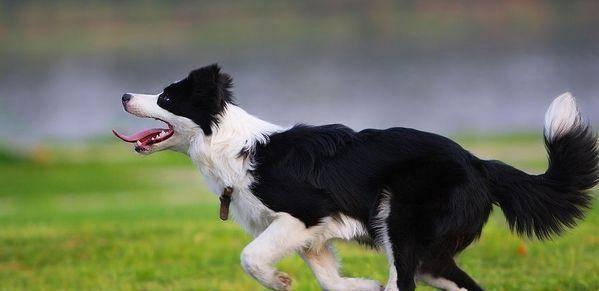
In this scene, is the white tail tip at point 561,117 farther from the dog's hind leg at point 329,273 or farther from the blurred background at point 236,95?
the blurred background at point 236,95

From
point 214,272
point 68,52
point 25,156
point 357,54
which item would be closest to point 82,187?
point 25,156

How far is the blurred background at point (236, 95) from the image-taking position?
8.93 meters

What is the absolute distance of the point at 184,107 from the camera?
6.29 metres

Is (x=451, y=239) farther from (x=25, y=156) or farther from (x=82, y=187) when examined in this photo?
(x=25, y=156)

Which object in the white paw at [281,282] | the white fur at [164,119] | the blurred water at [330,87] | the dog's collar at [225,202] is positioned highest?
the white fur at [164,119]

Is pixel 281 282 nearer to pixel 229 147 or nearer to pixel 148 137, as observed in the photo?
pixel 229 147

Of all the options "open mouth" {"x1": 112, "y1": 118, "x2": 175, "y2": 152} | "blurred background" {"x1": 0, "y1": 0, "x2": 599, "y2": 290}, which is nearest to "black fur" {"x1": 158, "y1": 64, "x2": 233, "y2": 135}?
"open mouth" {"x1": 112, "y1": 118, "x2": 175, "y2": 152}

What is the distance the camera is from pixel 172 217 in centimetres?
1268

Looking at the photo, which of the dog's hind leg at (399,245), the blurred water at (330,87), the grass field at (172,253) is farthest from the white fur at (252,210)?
the blurred water at (330,87)

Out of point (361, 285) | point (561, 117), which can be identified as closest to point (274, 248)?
point (361, 285)

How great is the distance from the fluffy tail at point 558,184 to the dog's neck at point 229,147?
1464 mm

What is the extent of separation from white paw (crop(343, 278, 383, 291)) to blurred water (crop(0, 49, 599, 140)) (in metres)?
A: 17.8

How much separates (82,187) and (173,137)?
12338 millimetres

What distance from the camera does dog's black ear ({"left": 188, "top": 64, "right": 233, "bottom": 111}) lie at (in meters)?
6.25
